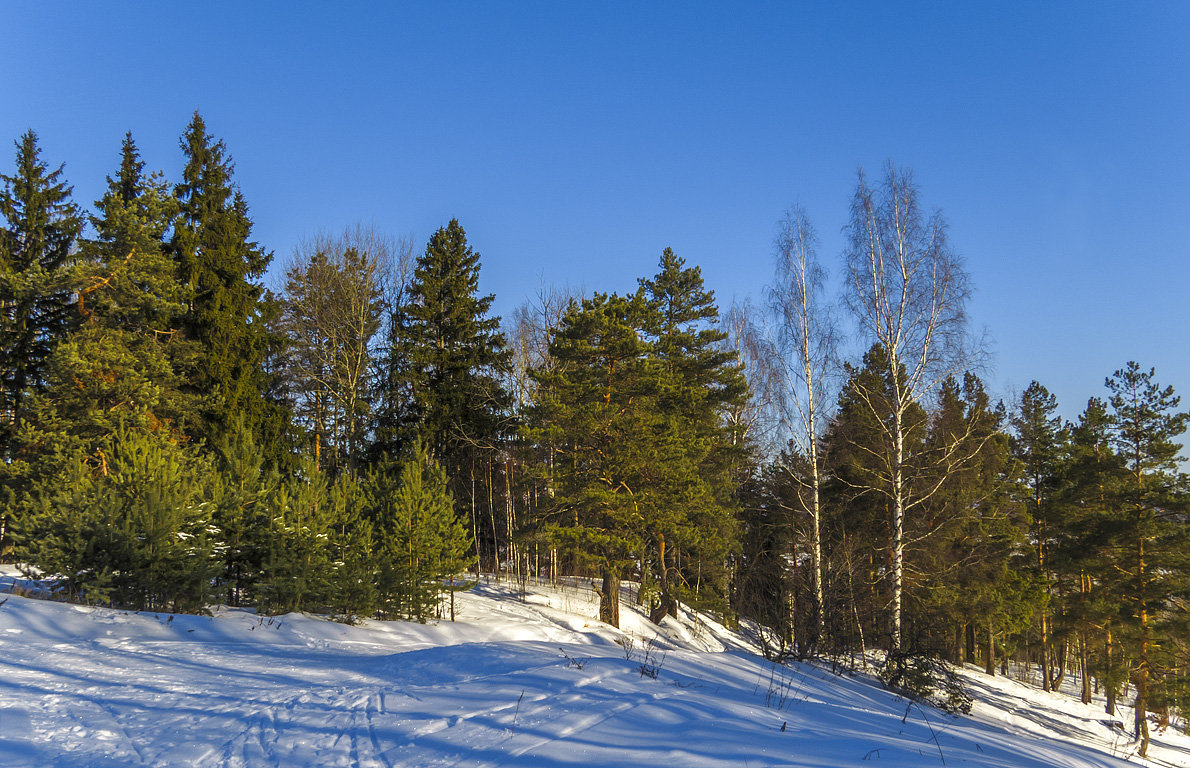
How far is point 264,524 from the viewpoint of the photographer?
1304cm

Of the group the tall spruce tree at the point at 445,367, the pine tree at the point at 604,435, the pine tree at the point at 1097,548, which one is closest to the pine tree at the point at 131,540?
the pine tree at the point at 604,435

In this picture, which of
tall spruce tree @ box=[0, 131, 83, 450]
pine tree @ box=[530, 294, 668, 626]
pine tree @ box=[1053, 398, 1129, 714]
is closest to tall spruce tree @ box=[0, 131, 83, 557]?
tall spruce tree @ box=[0, 131, 83, 450]

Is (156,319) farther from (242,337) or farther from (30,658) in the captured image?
(30,658)

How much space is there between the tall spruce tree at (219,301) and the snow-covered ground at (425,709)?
45.9 ft

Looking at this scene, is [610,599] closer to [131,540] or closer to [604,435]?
[604,435]

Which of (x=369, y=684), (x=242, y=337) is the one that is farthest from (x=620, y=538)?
(x=242, y=337)

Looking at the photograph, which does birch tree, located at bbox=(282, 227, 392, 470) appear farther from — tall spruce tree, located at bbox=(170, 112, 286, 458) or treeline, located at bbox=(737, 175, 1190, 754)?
treeline, located at bbox=(737, 175, 1190, 754)

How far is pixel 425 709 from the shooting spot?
4895 millimetres

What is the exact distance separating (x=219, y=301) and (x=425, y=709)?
72.7 feet

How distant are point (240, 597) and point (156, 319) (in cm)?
1110

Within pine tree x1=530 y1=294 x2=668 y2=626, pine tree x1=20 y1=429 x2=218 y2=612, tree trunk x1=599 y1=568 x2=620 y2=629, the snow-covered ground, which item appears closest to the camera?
the snow-covered ground

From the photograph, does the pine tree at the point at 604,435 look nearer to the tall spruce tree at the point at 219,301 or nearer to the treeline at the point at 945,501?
the treeline at the point at 945,501

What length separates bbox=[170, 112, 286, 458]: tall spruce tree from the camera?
22.2 meters

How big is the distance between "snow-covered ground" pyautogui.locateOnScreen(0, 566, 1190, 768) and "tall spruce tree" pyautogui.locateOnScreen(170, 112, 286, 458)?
13997 mm
